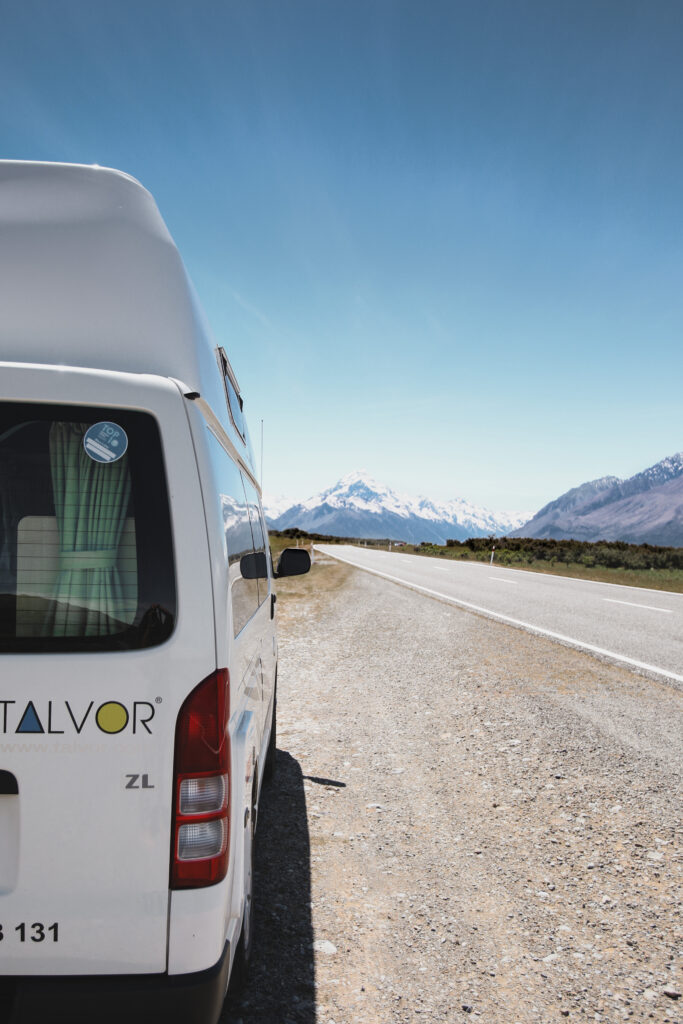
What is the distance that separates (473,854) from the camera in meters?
3.38

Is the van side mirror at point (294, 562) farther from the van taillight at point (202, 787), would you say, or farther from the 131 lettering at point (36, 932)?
the 131 lettering at point (36, 932)

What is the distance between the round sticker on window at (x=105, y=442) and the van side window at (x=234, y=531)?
0.91 ft

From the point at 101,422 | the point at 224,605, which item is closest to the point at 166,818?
the point at 224,605

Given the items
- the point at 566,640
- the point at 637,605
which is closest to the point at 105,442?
the point at 566,640

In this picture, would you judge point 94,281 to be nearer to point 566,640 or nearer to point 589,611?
point 566,640

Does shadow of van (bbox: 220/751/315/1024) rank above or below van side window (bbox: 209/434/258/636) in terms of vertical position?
below

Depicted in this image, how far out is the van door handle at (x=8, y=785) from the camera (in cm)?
153

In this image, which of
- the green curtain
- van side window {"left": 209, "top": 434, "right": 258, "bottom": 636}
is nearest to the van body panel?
van side window {"left": 209, "top": 434, "right": 258, "bottom": 636}

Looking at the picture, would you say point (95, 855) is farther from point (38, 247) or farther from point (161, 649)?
point (38, 247)

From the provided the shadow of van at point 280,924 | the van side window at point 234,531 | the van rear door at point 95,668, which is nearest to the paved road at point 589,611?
the shadow of van at point 280,924

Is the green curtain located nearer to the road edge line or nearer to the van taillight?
the van taillight

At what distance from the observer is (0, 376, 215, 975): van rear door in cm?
153

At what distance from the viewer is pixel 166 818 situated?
5.14ft

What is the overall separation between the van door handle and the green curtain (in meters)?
0.39
